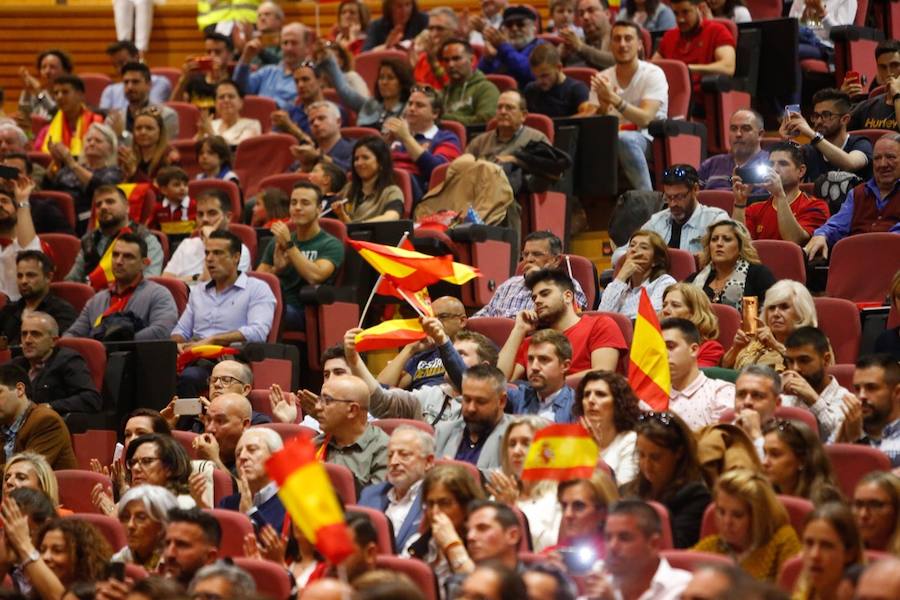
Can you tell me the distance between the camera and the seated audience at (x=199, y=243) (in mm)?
7051

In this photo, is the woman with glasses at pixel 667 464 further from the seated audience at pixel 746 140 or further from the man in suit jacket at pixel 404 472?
the seated audience at pixel 746 140

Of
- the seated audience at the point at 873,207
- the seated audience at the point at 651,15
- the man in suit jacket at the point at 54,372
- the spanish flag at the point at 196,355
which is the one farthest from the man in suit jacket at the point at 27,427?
the seated audience at the point at 651,15

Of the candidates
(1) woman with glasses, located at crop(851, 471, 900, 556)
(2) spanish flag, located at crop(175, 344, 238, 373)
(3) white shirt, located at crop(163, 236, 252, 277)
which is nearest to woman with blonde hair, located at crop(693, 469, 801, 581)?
(1) woman with glasses, located at crop(851, 471, 900, 556)

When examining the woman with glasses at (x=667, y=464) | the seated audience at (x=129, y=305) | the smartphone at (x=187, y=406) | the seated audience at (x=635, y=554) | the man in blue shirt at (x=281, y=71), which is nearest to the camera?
the seated audience at (x=635, y=554)

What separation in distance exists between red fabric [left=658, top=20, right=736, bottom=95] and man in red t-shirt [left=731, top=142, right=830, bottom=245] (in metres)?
1.60

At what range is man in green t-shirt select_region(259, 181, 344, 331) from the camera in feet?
21.7

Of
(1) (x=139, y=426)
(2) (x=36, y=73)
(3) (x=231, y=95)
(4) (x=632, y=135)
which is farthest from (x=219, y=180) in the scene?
(2) (x=36, y=73)

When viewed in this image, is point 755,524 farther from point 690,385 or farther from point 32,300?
point 32,300

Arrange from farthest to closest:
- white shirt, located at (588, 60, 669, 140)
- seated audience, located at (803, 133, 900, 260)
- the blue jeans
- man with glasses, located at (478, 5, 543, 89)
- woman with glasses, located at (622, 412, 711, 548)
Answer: man with glasses, located at (478, 5, 543, 89), white shirt, located at (588, 60, 669, 140), the blue jeans, seated audience, located at (803, 133, 900, 260), woman with glasses, located at (622, 412, 711, 548)

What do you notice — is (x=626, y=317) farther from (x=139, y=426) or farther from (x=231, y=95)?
(x=231, y=95)

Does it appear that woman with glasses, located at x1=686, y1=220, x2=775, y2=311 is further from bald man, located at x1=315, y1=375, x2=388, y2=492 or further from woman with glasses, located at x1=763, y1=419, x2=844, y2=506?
woman with glasses, located at x1=763, y1=419, x2=844, y2=506

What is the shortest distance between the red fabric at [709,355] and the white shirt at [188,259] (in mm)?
2352

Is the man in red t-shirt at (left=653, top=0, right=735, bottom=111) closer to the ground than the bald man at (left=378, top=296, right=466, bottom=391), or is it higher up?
higher up

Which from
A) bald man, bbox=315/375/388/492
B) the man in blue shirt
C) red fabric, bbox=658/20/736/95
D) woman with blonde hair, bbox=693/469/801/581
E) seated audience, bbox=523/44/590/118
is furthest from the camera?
the man in blue shirt
